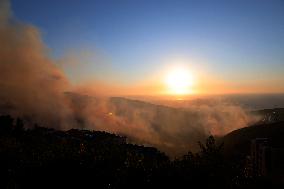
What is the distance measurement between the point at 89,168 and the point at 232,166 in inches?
397

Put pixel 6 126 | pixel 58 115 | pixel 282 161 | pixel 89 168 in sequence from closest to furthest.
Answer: pixel 89 168 < pixel 282 161 < pixel 6 126 < pixel 58 115

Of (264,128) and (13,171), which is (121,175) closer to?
(13,171)

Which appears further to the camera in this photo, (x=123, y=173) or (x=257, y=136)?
(x=257, y=136)

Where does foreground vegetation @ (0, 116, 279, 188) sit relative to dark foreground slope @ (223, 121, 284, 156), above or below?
above

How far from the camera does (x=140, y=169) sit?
23.7 metres

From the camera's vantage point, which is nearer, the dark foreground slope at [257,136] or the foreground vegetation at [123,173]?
the foreground vegetation at [123,173]

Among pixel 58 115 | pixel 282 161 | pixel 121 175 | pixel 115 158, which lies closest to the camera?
pixel 121 175

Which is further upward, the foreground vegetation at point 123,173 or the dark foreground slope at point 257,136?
the foreground vegetation at point 123,173

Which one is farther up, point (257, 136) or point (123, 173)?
point (123, 173)

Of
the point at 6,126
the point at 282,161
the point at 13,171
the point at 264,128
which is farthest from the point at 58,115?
the point at 13,171

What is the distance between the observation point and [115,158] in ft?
90.5

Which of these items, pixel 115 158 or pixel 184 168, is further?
pixel 115 158

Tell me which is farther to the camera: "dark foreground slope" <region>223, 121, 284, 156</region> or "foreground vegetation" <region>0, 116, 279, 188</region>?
"dark foreground slope" <region>223, 121, 284, 156</region>

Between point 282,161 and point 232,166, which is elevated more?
point 232,166
